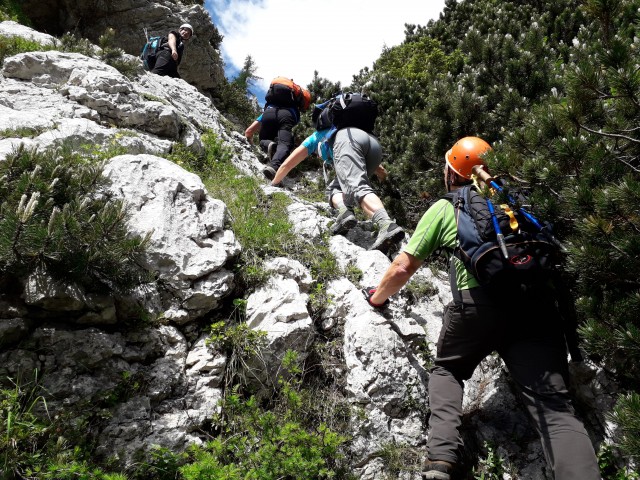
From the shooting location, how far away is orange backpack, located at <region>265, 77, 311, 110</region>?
28.3 feet

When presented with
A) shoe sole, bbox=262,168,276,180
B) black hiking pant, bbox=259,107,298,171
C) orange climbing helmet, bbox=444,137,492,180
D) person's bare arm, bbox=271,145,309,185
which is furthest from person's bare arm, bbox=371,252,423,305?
black hiking pant, bbox=259,107,298,171

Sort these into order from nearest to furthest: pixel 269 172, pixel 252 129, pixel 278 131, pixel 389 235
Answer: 1. pixel 389 235
2. pixel 269 172
3. pixel 278 131
4. pixel 252 129

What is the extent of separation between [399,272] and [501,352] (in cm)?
106

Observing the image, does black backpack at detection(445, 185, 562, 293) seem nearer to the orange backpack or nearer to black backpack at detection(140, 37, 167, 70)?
the orange backpack

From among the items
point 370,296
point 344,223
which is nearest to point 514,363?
point 370,296

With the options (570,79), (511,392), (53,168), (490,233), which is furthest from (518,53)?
(53,168)

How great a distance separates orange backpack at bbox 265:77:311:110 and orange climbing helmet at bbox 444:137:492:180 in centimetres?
540

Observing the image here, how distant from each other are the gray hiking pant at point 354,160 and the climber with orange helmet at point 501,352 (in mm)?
2002

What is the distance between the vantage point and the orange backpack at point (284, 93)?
8.62 metres

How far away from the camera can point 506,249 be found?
119 inches

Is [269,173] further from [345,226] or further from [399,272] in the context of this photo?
[399,272]

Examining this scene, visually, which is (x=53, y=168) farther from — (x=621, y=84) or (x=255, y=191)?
(x=621, y=84)

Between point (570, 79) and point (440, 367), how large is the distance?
2.47 meters

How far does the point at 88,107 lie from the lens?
6.70 metres
